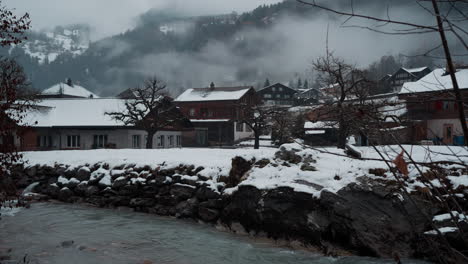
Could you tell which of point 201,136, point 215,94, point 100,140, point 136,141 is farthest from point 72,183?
point 215,94

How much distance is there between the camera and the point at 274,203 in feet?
36.2

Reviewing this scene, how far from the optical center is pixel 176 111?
1515 inches

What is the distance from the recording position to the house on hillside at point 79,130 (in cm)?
3488

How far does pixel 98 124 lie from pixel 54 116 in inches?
235

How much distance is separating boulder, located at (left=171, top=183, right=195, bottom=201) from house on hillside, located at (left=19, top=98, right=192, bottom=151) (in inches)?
835

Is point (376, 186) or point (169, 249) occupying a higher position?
point (376, 186)

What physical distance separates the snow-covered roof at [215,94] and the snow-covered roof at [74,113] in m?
19.0

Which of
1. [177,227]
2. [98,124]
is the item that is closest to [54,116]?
[98,124]

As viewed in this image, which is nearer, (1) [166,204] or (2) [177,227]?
(2) [177,227]

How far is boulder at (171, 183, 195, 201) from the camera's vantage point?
14.1m

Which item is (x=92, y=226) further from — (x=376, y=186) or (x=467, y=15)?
(x=467, y=15)

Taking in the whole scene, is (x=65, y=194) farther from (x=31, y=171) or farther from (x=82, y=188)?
(x=31, y=171)

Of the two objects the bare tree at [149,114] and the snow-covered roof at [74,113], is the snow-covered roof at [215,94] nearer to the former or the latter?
the bare tree at [149,114]

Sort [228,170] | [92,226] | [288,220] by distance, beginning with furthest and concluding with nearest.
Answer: [228,170]
[92,226]
[288,220]
